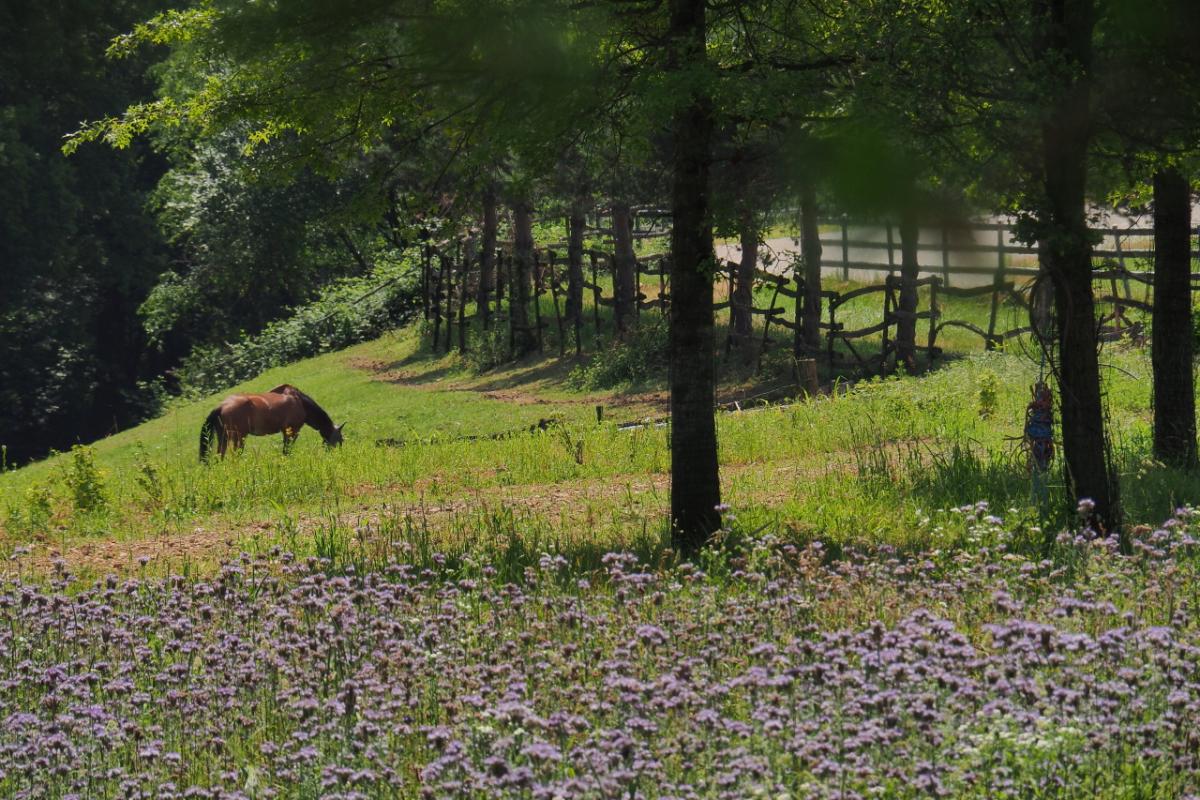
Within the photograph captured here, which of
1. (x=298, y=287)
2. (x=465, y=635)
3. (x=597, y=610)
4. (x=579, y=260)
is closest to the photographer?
(x=465, y=635)

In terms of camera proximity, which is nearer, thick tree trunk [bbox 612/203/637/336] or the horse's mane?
the horse's mane

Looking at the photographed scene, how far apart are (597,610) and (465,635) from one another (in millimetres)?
851

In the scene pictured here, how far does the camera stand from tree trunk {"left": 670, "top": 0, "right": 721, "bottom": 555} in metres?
10.8

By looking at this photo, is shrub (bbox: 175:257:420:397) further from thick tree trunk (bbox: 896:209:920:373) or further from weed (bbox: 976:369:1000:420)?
weed (bbox: 976:369:1000:420)

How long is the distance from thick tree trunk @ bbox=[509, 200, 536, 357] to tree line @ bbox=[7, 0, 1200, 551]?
22.7 meters

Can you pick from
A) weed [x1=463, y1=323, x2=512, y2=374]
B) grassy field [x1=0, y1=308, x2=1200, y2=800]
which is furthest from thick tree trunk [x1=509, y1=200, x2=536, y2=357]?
grassy field [x1=0, y1=308, x2=1200, y2=800]

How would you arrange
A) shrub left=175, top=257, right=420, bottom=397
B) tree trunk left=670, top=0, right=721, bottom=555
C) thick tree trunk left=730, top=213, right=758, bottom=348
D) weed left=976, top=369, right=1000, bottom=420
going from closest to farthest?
tree trunk left=670, top=0, right=721, bottom=555, weed left=976, top=369, right=1000, bottom=420, thick tree trunk left=730, top=213, right=758, bottom=348, shrub left=175, top=257, right=420, bottom=397

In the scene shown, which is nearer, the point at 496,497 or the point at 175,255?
the point at 496,497

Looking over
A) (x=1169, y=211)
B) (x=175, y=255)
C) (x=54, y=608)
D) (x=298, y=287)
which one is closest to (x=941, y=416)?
(x=1169, y=211)

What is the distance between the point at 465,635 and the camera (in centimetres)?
695

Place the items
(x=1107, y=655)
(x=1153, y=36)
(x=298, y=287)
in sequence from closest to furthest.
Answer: (x=1107, y=655) → (x=1153, y=36) → (x=298, y=287)

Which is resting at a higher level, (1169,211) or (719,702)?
(1169,211)

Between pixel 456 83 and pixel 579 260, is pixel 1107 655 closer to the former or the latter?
pixel 456 83

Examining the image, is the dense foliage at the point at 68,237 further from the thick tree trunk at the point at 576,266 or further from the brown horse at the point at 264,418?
the brown horse at the point at 264,418
